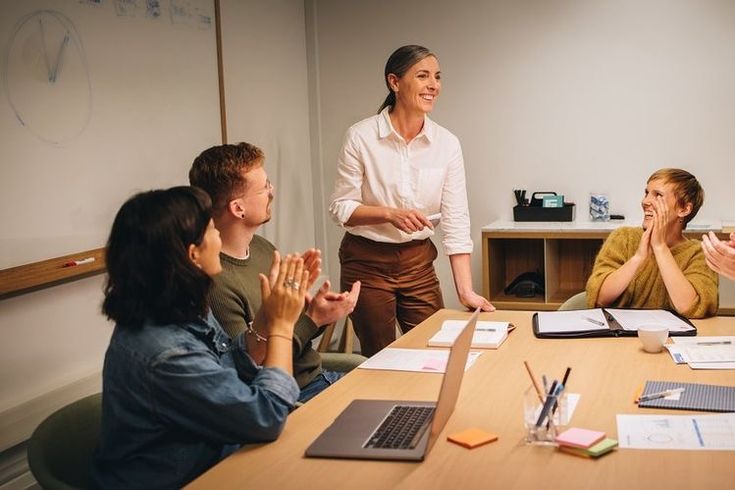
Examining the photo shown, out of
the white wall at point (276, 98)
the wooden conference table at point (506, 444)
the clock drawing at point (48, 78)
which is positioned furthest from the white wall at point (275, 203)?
the wooden conference table at point (506, 444)

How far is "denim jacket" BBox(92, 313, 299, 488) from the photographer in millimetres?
1669

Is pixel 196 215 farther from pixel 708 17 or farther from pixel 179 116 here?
pixel 708 17

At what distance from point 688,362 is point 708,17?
2.77 metres

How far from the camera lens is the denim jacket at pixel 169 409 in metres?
1.67

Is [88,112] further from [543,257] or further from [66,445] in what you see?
[543,257]

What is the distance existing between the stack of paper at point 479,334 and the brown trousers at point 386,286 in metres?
0.59

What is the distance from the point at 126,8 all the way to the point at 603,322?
7.08 feet

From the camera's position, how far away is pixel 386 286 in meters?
3.40

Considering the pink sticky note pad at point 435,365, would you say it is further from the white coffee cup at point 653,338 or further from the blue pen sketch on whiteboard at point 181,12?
the blue pen sketch on whiteboard at point 181,12

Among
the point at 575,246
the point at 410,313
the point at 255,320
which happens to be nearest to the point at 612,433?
the point at 255,320

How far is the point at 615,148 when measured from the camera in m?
4.60

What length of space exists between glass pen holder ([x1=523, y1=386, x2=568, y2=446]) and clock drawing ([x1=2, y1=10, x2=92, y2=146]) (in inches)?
75.1

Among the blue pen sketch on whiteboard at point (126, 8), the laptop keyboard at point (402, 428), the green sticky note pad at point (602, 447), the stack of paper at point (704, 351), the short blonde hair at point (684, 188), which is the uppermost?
the blue pen sketch on whiteboard at point (126, 8)

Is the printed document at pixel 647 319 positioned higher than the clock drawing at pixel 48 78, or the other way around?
the clock drawing at pixel 48 78
